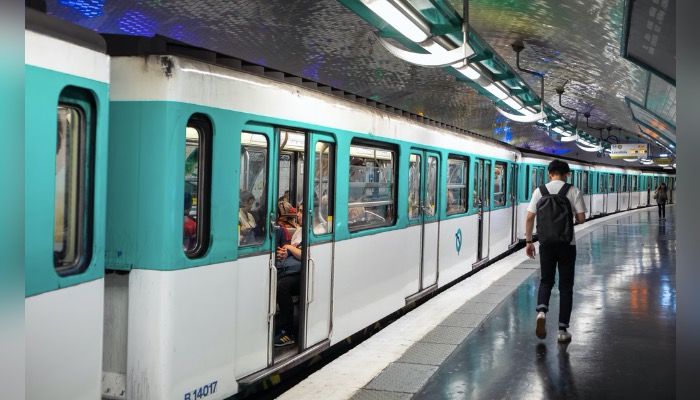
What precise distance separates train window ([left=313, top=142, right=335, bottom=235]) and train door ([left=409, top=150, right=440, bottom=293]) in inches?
97.7

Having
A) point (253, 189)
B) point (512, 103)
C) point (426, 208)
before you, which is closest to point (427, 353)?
point (253, 189)

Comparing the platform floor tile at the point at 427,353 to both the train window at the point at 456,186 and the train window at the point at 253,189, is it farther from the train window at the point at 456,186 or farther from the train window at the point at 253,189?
the train window at the point at 456,186

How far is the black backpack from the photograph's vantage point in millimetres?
6355

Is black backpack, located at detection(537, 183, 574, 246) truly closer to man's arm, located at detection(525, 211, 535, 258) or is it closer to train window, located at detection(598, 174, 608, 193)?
man's arm, located at detection(525, 211, 535, 258)

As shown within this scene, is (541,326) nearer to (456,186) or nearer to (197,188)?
(197,188)

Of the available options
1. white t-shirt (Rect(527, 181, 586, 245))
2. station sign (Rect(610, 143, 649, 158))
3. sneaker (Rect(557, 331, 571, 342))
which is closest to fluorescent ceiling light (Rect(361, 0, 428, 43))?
white t-shirt (Rect(527, 181, 586, 245))

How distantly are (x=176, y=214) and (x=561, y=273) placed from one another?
4.13m

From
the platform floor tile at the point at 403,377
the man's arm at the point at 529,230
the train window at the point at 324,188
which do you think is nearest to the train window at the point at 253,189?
the train window at the point at 324,188

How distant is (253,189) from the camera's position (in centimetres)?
480

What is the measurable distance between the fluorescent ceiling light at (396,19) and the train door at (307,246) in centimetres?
113

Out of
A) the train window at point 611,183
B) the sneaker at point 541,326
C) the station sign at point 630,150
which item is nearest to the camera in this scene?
the sneaker at point 541,326

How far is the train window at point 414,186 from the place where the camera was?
8.38 meters
